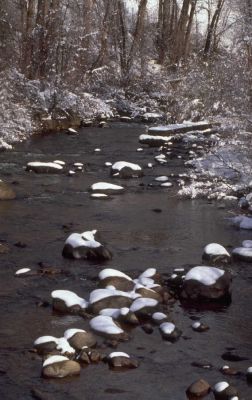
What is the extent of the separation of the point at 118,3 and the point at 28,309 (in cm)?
2608

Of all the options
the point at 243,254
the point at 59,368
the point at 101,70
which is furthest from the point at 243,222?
the point at 101,70

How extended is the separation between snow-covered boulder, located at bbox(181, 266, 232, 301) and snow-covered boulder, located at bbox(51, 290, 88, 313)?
1102 mm

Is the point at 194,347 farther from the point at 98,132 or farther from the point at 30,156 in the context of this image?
the point at 98,132

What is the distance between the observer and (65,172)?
43.9ft

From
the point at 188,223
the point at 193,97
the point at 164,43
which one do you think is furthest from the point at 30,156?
the point at 164,43

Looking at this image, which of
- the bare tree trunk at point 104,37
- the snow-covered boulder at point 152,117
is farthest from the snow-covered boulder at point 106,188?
the bare tree trunk at point 104,37

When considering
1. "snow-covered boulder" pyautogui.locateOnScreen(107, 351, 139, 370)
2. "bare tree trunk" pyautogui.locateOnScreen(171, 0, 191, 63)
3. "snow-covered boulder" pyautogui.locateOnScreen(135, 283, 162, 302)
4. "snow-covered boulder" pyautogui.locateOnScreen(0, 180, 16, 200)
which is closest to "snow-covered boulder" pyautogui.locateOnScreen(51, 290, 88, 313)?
"snow-covered boulder" pyautogui.locateOnScreen(135, 283, 162, 302)

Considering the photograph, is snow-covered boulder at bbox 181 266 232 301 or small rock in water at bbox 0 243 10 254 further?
small rock in water at bbox 0 243 10 254

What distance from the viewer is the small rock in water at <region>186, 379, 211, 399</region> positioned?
478cm

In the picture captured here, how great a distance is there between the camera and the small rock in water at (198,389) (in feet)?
15.7

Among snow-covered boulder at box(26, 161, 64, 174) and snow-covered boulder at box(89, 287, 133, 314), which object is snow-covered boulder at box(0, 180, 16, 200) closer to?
snow-covered boulder at box(26, 161, 64, 174)

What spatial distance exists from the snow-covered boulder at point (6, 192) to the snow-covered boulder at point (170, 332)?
5.55 m

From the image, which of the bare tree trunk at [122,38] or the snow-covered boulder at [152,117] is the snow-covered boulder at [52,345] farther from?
the bare tree trunk at [122,38]

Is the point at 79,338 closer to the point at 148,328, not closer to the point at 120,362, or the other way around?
the point at 120,362
